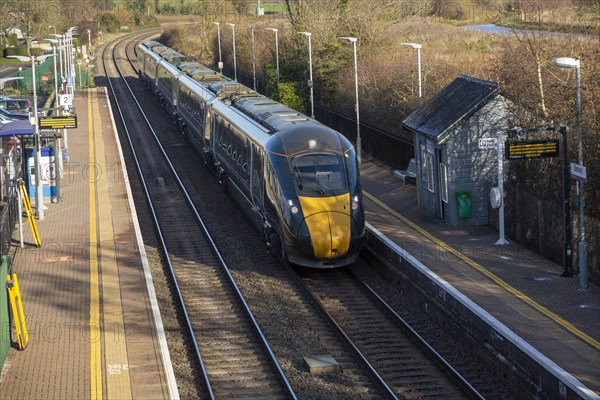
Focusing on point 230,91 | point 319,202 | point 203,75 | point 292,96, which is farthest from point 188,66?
point 319,202

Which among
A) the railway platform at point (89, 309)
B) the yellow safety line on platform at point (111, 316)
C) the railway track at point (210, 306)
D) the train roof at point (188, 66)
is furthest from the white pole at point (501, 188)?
the train roof at point (188, 66)

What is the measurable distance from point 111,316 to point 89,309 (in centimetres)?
70

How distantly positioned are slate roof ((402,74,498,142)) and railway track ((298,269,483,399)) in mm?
4736

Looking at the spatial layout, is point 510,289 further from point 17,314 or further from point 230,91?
point 230,91

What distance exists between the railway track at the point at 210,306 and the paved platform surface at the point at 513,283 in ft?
14.1

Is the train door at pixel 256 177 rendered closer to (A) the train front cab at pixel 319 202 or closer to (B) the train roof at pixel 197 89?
(A) the train front cab at pixel 319 202

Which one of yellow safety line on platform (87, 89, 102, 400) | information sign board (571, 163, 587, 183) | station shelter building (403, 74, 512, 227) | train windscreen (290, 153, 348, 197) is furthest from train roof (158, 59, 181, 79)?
information sign board (571, 163, 587, 183)

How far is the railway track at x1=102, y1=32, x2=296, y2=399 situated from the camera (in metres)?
16.0

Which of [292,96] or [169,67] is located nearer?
[292,96]

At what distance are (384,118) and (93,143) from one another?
13352 millimetres

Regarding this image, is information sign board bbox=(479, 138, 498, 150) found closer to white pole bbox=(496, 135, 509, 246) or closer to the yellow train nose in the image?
white pole bbox=(496, 135, 509, 246)

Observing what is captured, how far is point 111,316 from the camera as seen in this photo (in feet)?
60.3

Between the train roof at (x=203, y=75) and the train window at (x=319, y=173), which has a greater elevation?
the train roof at (x=203, y=75)

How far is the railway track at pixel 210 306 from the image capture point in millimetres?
15977
